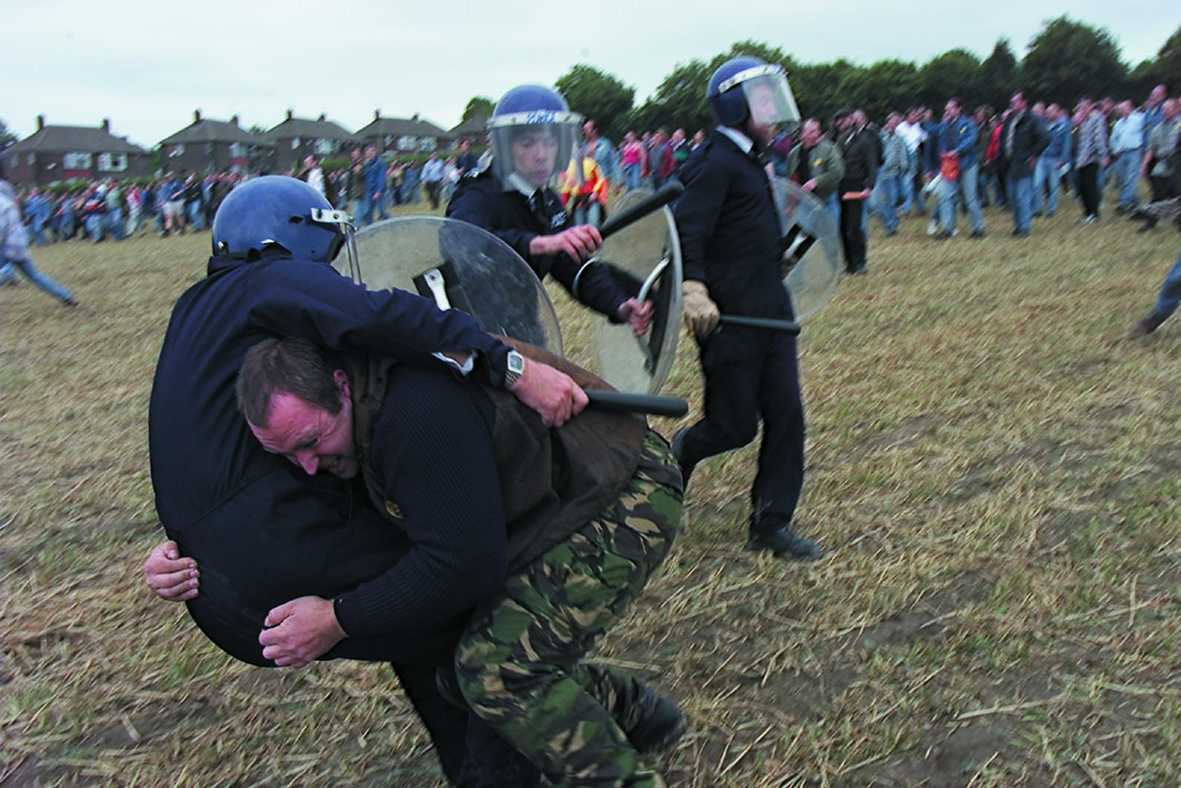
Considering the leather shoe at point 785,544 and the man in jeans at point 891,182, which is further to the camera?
the man in jeans at point 891,182

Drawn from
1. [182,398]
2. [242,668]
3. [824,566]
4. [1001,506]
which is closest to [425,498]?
[182,398]

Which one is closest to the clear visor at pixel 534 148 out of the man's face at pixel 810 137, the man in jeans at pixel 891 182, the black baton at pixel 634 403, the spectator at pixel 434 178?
the black baton at pixel 634 403

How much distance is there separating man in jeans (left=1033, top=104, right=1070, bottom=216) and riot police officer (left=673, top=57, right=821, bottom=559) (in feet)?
38.9

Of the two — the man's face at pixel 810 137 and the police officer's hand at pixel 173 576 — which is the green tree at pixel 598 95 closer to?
the man's face at pixel 810 137

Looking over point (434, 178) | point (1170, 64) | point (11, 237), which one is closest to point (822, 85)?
point (1170, 64)

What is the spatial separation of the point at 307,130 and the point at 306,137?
6.50 ft

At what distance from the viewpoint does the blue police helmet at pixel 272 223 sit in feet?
7.34

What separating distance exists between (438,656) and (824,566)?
1.98 meters

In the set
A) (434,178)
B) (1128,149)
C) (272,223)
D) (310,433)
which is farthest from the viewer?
(434,178)

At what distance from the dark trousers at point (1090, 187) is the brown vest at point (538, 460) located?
1434 cm

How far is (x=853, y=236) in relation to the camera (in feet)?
36.2

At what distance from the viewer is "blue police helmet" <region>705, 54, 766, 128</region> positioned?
11.8ft

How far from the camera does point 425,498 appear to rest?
1.79m

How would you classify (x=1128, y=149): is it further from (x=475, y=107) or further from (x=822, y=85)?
(x=475, y=107)
